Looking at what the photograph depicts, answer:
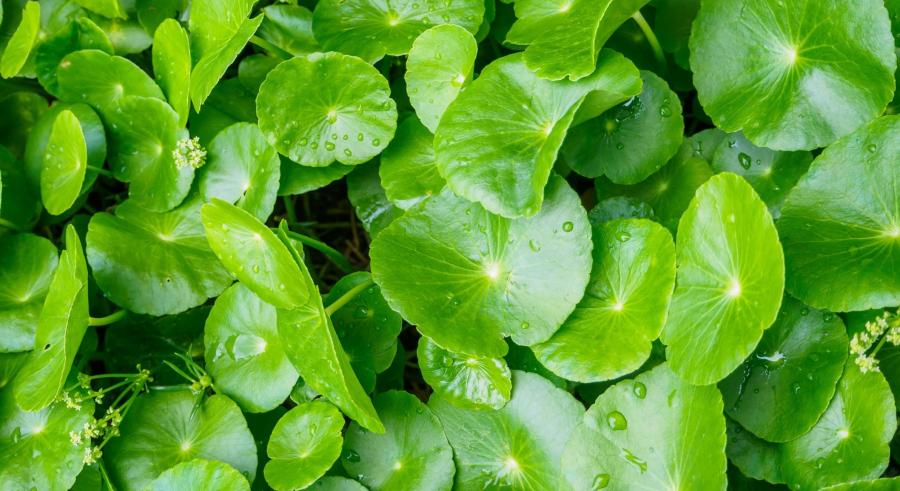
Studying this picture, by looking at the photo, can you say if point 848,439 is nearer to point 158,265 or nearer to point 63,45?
point 158,265

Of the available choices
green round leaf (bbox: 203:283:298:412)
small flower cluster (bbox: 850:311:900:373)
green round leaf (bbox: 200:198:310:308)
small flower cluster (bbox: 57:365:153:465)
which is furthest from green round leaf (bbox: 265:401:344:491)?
small flower cluster (bbox: 850:311:900:373)

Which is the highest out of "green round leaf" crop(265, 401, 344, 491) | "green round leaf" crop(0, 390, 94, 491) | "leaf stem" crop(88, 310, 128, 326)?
"leaf stem" crop(88, 310, 128, 326)

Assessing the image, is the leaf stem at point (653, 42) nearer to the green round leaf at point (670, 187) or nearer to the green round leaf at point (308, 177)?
the green round leaf at point (670, 187)

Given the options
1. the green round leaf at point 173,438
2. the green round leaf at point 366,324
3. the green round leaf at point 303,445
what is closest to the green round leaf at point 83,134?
the green round leaf at point 173,438

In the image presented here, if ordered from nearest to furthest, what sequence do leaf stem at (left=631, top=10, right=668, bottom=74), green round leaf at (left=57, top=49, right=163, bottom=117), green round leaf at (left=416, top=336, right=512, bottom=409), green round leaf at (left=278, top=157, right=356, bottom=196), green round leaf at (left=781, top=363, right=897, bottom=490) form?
green round leaf at (left=781, top=363, right=897, bottom=490) < green round leaf at (left=416, top=336, right=512, bottom=409) < leaf stem at (left=631, top=10, right=668, bottom=74) < green round leaf at (left=278, top=157, right=356, bottom=196) < green round leaf at (left=57, top=49, right=163, bottom=117)

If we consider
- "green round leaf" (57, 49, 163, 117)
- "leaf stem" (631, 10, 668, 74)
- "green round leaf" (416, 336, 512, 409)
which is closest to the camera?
"green round leaf" (416, 336, 512, 409)

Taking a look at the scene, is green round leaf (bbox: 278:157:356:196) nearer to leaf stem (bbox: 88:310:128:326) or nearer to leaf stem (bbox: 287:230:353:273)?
leaf stem (bbox: 287:230:353:273)
